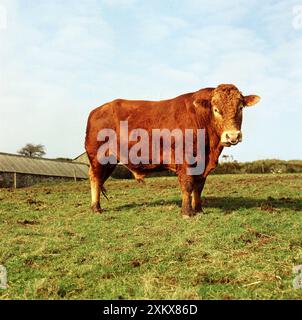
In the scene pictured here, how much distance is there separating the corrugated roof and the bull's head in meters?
28.6

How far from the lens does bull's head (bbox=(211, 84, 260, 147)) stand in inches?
388

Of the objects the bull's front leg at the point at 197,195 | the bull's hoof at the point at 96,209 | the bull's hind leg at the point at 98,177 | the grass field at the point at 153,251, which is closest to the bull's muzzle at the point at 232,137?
the grass field at the point at 153,251

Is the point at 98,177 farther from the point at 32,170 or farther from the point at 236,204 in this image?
the point at 32,170

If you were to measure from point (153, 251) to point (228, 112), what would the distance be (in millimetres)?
3983

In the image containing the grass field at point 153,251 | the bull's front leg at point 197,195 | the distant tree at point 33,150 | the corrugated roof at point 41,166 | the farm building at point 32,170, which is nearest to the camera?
the grass field at point 153,251

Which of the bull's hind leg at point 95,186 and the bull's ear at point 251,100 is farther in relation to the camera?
the bull's hind leg at point 95,186

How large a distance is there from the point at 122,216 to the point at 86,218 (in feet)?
2.97

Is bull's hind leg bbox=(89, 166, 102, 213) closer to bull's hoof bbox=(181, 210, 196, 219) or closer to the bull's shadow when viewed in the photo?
the bull's shadow

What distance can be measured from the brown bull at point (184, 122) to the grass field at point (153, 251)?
875 mm

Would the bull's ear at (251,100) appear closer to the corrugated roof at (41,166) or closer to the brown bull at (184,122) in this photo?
the brown bull at (184,122)

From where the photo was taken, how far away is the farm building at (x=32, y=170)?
117 feet

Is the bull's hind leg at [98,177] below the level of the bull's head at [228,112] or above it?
below
